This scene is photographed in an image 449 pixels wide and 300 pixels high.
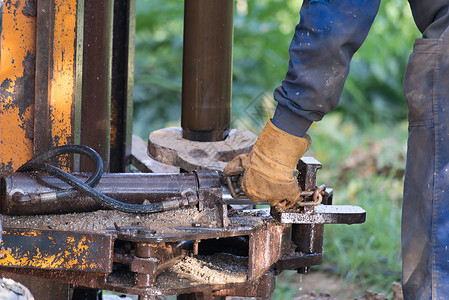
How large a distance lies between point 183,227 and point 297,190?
436mm

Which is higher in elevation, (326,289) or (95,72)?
(95,72)

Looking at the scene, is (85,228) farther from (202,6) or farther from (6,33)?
(202,6)

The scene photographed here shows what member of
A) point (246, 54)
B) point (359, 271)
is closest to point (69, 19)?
point (359, 271)

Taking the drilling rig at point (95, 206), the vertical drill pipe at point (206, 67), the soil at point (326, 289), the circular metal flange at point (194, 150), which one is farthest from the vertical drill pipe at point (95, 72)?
the soil at point (326, 289)

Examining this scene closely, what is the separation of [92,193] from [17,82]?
50 cm

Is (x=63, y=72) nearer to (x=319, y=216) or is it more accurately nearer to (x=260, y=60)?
(x=319, y=216)

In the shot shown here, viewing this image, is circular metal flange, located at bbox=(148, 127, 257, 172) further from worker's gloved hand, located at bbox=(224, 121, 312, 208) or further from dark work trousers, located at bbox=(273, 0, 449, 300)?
dark work trousers, located at bbox=(273, 0, 449, 300)

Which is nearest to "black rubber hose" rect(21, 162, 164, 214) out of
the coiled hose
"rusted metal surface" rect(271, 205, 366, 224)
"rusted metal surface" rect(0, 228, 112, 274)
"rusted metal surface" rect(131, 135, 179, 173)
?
the coiled hose

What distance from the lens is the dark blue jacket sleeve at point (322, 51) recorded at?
203 cm

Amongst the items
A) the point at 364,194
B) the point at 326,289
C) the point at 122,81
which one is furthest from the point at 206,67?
the point at 364,194

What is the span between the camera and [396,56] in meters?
6.59

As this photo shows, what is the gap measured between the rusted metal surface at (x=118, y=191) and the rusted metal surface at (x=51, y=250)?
13 cm

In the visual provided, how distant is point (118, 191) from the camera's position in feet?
7.11

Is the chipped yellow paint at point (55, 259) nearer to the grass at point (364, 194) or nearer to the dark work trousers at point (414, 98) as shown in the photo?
the dark work trousers at point (414, 98)
